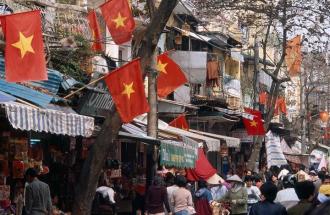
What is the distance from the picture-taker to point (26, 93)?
560 inches

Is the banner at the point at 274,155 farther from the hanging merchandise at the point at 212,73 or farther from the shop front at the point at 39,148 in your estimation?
the shop front at the point at 39,148

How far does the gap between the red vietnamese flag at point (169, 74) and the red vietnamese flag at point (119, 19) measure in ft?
9.26

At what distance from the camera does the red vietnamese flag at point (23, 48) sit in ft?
42.1

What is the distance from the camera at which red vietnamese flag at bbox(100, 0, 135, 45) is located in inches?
695

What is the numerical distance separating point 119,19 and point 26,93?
13.6 ft

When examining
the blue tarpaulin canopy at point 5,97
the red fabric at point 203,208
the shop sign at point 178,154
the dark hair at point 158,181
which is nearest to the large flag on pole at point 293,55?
the shop sign at point 178,154

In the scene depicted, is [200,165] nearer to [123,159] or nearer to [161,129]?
[161,129]

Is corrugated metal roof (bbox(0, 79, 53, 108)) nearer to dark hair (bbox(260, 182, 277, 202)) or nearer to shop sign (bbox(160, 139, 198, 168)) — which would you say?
shop sign (bbox(160, 139, 198, 168))

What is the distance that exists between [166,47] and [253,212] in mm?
21621

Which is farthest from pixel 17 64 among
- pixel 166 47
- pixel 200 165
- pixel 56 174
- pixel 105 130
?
pixel 166 47

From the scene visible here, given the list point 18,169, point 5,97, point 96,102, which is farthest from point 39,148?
point 5,97

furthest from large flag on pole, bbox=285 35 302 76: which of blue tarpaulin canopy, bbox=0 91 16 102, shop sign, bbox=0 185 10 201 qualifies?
blue tarpaulin canopy, bbox=0 91 16 102

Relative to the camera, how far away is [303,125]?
49656 mm

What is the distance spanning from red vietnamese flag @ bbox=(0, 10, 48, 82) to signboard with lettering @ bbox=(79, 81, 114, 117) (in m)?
4.70
